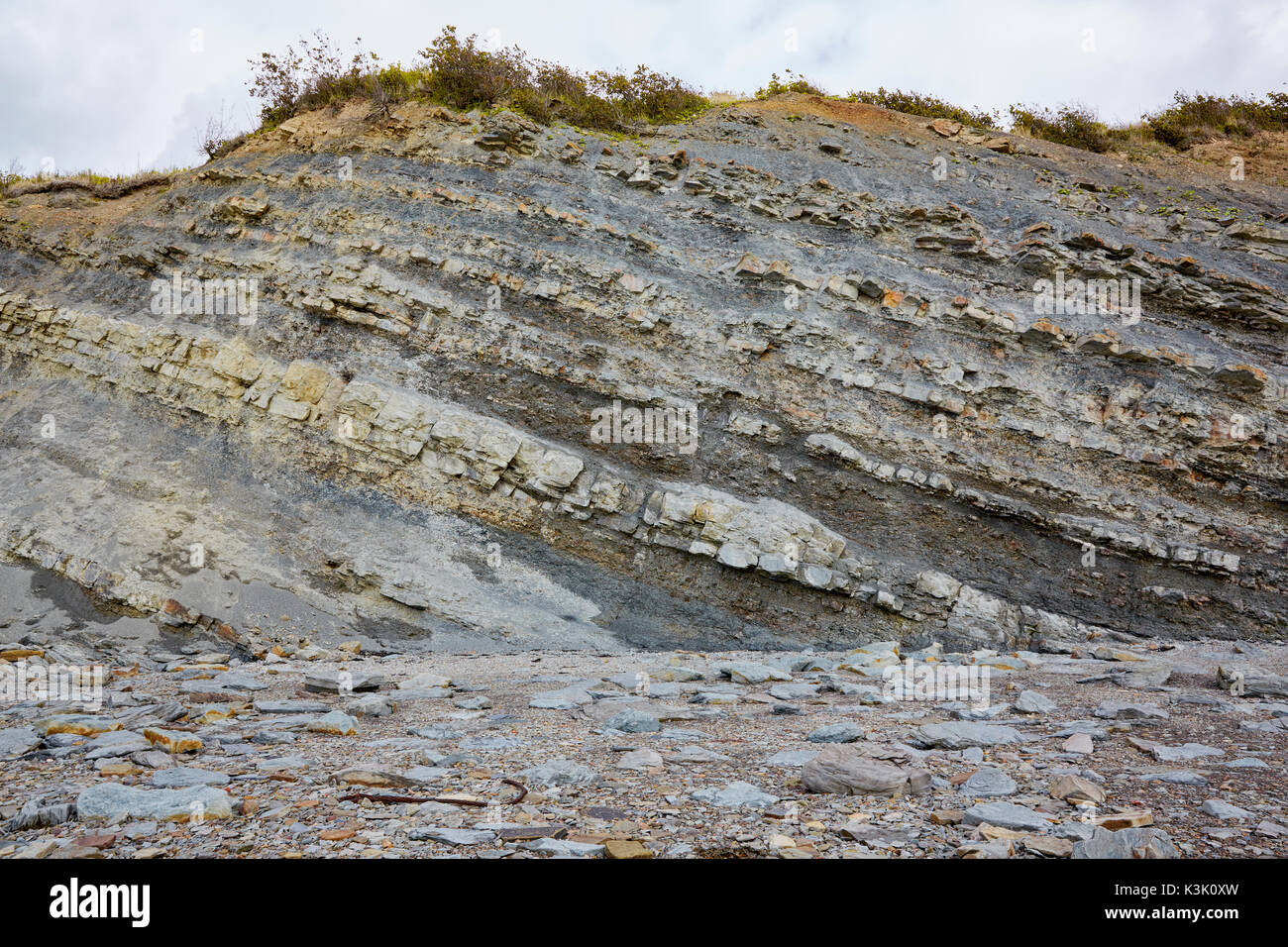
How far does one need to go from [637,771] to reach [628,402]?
8990 millimetres

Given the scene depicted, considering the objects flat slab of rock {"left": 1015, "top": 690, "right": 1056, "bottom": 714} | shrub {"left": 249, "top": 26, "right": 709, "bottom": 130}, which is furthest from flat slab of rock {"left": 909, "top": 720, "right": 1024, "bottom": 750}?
shrub {"left": 249, "top": 26, "right": 709, "bottom": 130}

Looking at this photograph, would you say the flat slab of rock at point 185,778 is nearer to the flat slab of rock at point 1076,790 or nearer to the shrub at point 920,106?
the flat slab of rock at point 1076,790

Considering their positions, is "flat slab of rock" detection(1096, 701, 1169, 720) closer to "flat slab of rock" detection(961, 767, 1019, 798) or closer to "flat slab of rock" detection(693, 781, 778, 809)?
"flat slab of rock" detection(961, 767, 1019, 798)

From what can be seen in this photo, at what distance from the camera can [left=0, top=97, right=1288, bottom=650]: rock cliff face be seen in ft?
37.7

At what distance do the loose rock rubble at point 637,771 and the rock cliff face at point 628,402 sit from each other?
3964 mm

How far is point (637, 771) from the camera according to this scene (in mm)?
4219

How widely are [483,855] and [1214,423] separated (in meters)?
15.5

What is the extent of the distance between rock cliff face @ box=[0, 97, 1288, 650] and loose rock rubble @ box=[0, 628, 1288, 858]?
3964mm

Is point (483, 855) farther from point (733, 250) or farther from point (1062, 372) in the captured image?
point (1062, 372)

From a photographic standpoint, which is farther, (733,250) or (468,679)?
(733,250)

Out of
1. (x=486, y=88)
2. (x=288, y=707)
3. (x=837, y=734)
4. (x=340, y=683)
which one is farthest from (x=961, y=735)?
(x=486, y=88)

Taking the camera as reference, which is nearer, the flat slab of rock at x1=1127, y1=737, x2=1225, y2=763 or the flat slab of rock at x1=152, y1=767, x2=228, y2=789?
the flat slab of rock at x1=152, y1=767, x2=228, y2=789

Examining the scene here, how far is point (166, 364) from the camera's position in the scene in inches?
510
